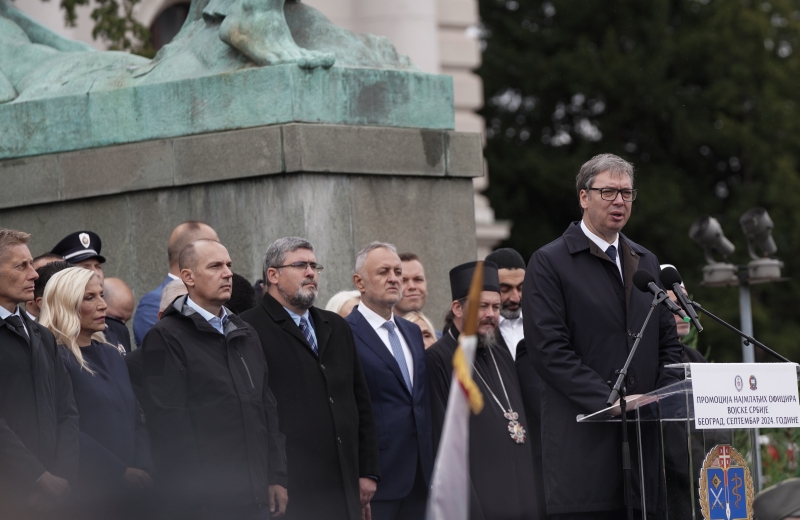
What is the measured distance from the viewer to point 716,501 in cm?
713

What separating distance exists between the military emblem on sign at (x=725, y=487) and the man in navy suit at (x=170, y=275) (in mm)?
3144

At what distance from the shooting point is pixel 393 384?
8664 millimetres

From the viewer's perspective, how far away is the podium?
7105 millimetres

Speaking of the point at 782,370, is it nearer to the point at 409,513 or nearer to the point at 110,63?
the point at 409,513

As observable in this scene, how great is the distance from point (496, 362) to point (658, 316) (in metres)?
1.42

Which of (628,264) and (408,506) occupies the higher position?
(628,264)

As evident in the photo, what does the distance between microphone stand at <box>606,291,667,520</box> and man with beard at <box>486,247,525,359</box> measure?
2.34m

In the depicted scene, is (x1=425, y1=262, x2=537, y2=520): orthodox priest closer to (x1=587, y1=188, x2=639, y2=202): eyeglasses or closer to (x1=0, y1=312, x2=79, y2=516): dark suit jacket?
(x1=587, y1=188, x2=639, y2=202): eyeglasses

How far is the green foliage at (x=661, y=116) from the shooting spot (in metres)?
25.6

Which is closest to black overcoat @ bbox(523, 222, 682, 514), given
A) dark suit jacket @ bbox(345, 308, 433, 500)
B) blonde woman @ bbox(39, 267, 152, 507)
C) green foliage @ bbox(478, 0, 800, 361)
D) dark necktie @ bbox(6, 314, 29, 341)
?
dark suit jacket @ bbox(345, 308, 433, 500)

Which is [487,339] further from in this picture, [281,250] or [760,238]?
[760,238]

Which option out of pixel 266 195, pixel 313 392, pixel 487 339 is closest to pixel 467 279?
pixel 487 339

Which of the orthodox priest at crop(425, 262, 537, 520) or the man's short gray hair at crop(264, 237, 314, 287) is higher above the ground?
the man's short gray hair at crop(264, 237, 314, 287)

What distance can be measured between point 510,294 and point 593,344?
7.40 ft
